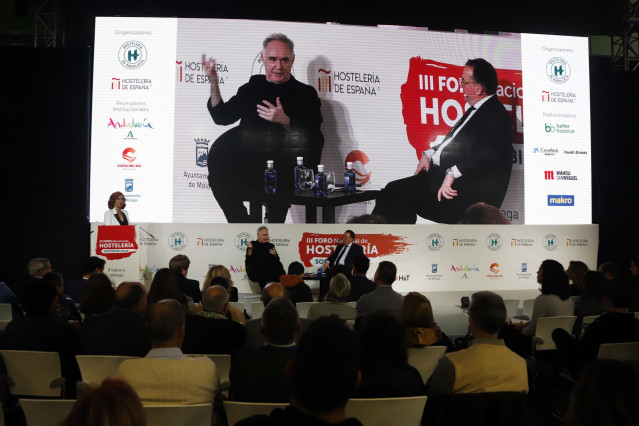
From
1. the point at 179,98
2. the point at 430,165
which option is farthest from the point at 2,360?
the point at 430,165

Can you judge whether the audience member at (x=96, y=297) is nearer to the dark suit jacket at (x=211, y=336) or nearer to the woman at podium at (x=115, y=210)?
the dark suit jacket at (x=211, y=336)

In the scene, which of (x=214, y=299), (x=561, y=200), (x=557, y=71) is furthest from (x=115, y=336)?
(x=557, y=71)

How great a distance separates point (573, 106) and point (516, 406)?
7.89 meters

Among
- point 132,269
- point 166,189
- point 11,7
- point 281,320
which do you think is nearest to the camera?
point 281,320

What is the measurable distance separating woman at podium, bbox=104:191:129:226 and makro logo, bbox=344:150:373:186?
3.24 m

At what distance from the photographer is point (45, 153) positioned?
8.15 metres

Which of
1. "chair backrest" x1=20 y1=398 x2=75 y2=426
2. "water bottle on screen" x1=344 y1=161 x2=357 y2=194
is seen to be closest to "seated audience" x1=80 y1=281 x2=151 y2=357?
"chair backrest" x1=20 y1=398 x2=75 y2=426

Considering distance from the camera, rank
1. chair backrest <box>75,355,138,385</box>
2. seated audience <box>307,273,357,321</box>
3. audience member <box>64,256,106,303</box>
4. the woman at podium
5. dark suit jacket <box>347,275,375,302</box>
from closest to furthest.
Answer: chair backrest <box>75,355,138,385</box>
seated audience <box>307,273,357,321</box>
audience member <box>64,256,106,303</box>
dark suit jacket <box>347,275,375,302</box>
the woman at podium

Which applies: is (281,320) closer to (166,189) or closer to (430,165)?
(166,189)

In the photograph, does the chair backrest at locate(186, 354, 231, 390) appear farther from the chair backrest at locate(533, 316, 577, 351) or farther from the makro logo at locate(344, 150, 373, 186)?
the makro logo at locate(344, 150, 373, 186)

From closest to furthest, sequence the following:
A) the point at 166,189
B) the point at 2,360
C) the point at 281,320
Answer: the point at 281,320
the point at 2,360
the point at 166,189

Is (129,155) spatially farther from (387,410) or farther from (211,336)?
(387,410)

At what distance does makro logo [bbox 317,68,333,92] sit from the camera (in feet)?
27.7

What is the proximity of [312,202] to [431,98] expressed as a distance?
248 cm
